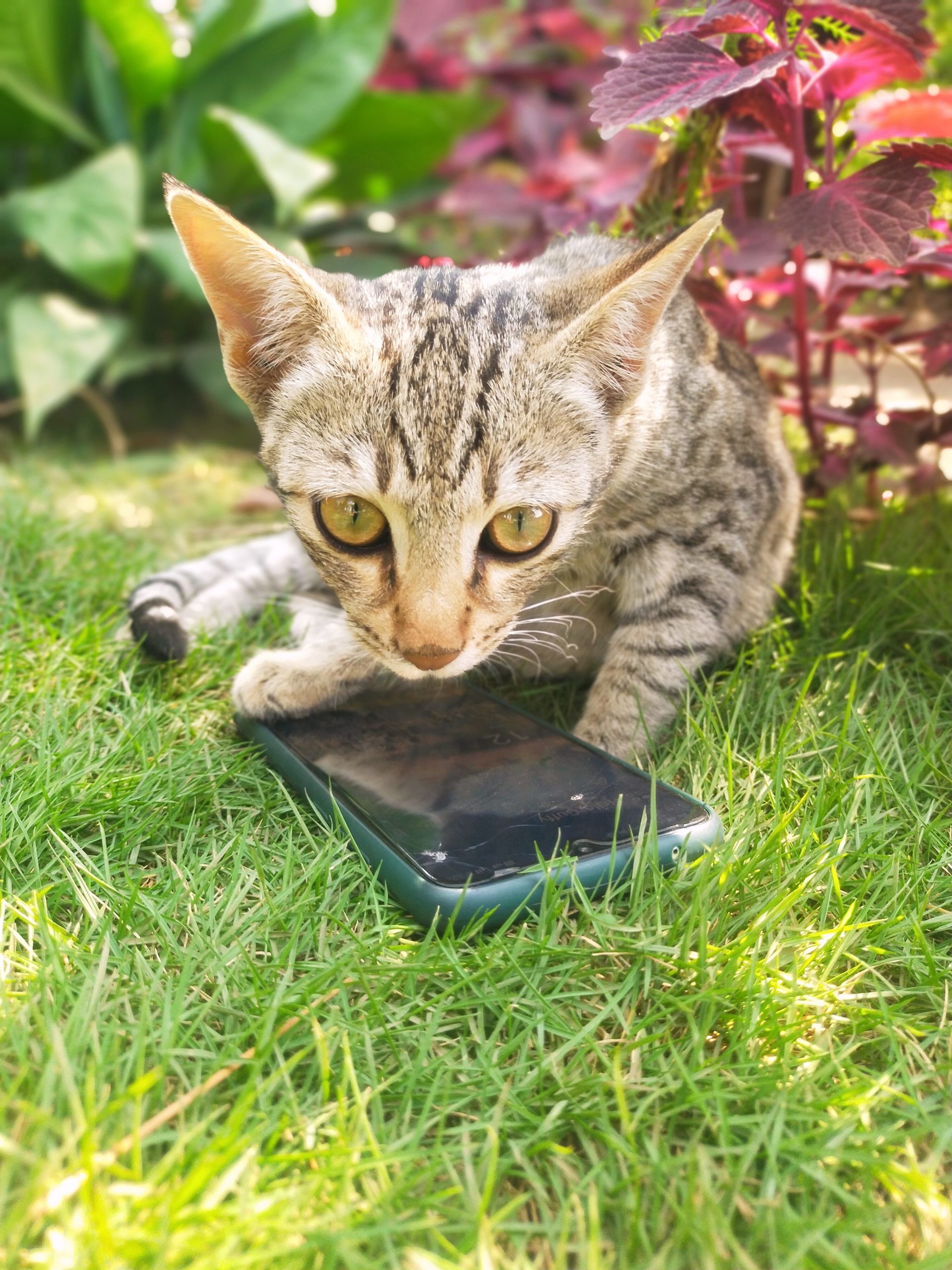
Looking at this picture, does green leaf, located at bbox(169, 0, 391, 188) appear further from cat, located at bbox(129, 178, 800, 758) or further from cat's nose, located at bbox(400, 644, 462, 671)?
cat's nose, located at bbox(400, 644, 462, 671)

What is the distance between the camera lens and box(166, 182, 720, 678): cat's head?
1486mm

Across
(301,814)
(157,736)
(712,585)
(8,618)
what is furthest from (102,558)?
(712,585)

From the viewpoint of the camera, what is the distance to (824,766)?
5.40 ft

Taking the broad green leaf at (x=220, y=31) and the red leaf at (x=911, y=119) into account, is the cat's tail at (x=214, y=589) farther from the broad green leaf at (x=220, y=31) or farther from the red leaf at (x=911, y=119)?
the broad green leaf at (x=220, y=31)

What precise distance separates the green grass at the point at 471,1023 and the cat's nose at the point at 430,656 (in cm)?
29

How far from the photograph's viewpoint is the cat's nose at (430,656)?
1.50 m

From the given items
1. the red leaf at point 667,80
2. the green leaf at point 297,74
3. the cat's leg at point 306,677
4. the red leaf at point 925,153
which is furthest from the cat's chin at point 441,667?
the green leaf at point 297,74

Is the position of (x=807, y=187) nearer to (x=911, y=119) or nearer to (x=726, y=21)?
(x=911, y=119)

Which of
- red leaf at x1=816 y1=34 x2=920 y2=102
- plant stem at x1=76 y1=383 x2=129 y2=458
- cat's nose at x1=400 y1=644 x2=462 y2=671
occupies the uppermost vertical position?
red leaf at x1=816 y1=34 x2=920 y2=102

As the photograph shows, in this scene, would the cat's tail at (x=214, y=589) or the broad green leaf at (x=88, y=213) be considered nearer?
the cat's tail at (x=214, y=589)

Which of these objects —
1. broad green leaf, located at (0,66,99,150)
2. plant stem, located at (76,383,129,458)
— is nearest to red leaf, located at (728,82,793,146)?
plant stem, located at (76,383,129,458)

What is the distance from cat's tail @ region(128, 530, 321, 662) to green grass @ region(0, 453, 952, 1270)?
Answer: 0.17m

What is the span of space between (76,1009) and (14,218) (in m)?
3.50

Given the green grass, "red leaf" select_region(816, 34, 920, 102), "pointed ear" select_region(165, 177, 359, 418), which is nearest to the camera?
the green grass
